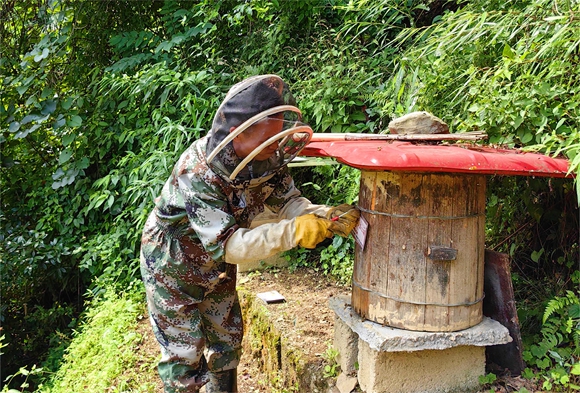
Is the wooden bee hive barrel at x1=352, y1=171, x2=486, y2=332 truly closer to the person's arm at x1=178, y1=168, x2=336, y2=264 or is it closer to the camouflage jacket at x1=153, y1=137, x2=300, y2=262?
the person's arm at x1=178, y1=168, x2=336, y2=264

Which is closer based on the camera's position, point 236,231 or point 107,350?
point 236,231

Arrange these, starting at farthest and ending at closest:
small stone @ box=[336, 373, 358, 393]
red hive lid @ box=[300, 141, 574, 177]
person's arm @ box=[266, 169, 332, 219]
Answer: person's arm @ box=[266, 169, 332, 219] < small stone @ box=[336, 373, 358, 393] < red hive lid @ box=[300, 141, 574, 177]

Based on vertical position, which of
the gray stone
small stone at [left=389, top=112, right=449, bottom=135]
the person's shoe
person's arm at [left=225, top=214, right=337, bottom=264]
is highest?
small stone at [left=389, top=112, right=449, bottom=135]

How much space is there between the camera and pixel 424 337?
2299mm

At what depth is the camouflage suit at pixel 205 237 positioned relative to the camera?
2.32m

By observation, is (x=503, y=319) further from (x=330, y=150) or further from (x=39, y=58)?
(x=39, y=58)

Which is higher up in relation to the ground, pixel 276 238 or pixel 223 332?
pixel 276 238

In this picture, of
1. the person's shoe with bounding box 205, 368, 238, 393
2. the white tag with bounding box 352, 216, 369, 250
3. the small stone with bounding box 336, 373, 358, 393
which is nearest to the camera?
the white tag with bounding box 352, 216, 369, 250

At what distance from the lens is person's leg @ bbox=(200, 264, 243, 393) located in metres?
2.93

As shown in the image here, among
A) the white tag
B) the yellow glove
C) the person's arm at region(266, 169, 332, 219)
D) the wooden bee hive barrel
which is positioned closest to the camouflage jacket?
the person's arm at region(266, 169, 332, 219)

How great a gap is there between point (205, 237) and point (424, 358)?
1238 millimetres

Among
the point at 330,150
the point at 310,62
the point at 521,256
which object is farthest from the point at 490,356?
the point at 310,62

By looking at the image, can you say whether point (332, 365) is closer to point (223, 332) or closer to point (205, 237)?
point (223, 332)

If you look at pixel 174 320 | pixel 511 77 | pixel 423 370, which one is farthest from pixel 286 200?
pixel 511 77
